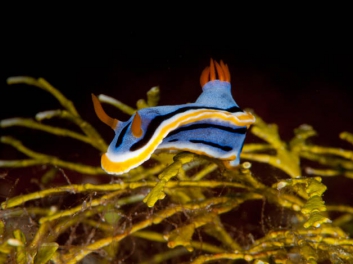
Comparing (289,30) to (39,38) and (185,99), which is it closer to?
(185,99)

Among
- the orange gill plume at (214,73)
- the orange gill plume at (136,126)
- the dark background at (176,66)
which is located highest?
the dark background at (176,66)

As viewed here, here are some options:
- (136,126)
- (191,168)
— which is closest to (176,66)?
(191,168)

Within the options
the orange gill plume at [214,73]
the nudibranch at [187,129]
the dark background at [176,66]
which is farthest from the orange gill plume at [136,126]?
the dark background at [176,66]

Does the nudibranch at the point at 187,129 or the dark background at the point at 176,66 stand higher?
the dark background at the point at 176,66

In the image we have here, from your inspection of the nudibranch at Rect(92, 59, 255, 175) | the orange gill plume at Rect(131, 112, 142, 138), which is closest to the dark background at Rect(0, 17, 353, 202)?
the nudibranch at Rect(92, 59, 255, 175)

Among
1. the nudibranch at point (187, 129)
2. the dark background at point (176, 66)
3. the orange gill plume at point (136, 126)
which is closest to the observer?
the orange gill plume at point (136, 126)

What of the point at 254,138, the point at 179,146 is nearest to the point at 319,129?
the point at 254,138

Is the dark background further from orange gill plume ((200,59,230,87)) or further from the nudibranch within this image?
the nudibranch

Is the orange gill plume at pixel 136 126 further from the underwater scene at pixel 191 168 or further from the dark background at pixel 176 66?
the dark background at pixel 176 66
